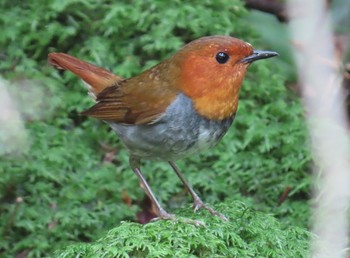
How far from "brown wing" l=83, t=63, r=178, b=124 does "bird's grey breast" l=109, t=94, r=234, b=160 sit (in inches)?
1.8

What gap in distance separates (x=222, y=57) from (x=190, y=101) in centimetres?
26

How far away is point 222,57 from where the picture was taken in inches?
161

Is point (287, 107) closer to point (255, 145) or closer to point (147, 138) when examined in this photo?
point (255, 145)

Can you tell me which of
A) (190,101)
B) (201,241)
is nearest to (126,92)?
(190,101)

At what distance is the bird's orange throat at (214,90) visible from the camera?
13.3 feet

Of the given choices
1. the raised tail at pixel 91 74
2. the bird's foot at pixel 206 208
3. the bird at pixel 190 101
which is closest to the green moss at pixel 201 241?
the bird's foot at pixel 206 208

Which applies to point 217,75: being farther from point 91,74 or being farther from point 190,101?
point 91,74

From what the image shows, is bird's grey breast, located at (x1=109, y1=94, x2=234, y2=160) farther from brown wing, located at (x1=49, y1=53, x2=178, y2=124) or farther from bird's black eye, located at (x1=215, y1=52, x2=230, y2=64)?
bird's black eye, located at (x1=215, y1=52, x2=230, y2=64)

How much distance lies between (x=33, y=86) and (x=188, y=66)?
61.1 inches

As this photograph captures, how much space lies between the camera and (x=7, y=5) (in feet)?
18.8

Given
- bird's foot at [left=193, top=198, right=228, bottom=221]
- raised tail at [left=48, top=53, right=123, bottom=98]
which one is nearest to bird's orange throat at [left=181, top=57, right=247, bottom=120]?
bird's foot at [left=193, top=198, right=228, bottom=221]

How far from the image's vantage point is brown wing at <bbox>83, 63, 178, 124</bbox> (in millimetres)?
4195

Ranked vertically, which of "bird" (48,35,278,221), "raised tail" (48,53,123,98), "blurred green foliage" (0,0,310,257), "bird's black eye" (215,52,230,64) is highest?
"bird's black eye" (215,52,230,64)

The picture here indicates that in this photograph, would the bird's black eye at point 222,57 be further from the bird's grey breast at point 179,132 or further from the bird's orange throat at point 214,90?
the bird's grey breast at point 179,132
